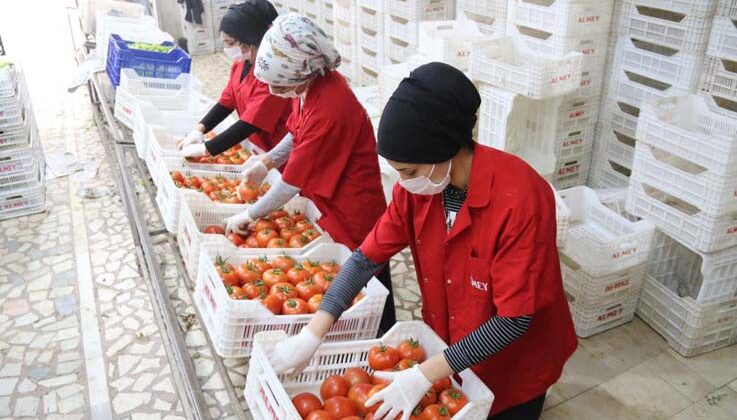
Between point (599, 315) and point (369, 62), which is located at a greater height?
point (369, 62)

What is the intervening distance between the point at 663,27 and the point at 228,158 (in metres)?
2.84

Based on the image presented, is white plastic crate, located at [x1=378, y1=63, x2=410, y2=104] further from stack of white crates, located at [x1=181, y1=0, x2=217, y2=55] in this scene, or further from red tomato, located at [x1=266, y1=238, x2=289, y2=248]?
stack of white crates, located at [x1=181, y1=0, x2=217, y2=55]

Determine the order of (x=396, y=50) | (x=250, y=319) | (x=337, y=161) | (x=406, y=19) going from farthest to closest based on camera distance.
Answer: (x=396, y=50), (x=406, y=19), (x=337, y=161), (x=250, y=319)

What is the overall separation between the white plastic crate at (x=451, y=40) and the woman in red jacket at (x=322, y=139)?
185cm

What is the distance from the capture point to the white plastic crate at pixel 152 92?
14.5 feet

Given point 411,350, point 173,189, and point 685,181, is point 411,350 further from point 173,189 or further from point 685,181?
point 685,181

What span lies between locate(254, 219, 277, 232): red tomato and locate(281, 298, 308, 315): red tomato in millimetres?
682

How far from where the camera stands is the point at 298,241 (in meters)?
2.66

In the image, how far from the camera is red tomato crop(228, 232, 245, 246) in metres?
2.75

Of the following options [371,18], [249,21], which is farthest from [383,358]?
[371,18]

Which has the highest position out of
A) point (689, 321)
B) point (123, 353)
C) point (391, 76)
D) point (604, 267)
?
point (391, 76)

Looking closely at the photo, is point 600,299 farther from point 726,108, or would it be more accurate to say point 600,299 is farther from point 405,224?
point 405,224

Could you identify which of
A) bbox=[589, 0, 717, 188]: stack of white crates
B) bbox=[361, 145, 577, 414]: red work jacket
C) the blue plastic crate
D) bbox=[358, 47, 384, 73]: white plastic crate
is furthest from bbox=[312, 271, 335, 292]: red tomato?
bbox=[358, 47, 384, 73]: white plastic crate

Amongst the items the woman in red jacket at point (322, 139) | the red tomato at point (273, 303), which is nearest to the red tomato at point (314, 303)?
the red tomato at point (273, 303)
